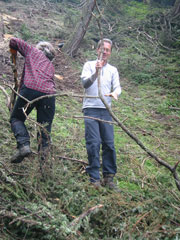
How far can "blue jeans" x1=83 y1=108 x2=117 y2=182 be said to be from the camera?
3.54 meters

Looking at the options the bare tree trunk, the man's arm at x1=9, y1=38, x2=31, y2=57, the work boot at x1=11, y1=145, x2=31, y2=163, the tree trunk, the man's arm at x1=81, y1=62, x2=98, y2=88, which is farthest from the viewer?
the bare tree trunk

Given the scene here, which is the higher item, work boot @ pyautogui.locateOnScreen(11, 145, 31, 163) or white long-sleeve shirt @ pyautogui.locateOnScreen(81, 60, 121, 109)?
white long-sleeve shirt @ pyautogui.locateOnScreen(81, 60, 121, 109)

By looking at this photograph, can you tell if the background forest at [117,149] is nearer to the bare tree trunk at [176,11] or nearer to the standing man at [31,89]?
the bare tree trunk at [176,11]

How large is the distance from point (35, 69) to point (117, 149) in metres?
2.50

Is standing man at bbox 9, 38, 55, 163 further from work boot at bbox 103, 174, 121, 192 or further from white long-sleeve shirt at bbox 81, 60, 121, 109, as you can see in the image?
work boot at bbox 103, 174, 121, 192

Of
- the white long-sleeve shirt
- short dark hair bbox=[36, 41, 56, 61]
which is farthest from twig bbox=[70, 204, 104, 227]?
short dark hair bbox=[36, 41, 56, 61]

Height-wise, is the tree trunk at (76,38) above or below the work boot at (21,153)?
above

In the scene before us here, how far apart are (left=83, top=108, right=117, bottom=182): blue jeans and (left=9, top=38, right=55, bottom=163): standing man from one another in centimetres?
53

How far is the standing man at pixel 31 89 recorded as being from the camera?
326 cm

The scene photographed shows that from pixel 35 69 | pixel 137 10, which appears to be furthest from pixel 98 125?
pixel 137 10

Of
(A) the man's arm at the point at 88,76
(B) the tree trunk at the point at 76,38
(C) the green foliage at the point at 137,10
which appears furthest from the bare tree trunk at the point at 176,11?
(A) the man's arm at the point at 88,76

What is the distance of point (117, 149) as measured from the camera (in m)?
5.21

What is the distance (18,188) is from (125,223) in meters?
1.15

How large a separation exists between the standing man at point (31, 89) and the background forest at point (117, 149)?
9.6 inches
